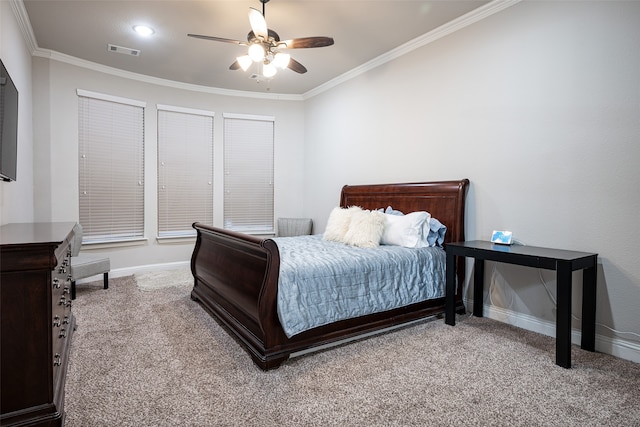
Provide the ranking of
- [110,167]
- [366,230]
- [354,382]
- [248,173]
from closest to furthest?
1. [354,382]
2. [366,230]
3. [110,167]
4. [248,173]

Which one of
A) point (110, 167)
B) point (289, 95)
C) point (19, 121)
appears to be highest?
point (289, 95)

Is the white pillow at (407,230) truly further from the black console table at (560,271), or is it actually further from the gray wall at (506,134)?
the gray wall at (506,134)

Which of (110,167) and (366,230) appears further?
(110,167)

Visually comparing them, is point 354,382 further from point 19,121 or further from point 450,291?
point 19,121

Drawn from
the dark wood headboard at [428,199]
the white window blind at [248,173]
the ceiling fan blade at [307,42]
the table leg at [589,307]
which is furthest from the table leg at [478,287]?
the white window blind at [248,173]

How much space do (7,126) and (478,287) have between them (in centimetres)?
408

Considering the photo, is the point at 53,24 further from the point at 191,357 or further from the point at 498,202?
the point at 498,202

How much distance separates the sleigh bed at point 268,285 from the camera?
227 centimetres

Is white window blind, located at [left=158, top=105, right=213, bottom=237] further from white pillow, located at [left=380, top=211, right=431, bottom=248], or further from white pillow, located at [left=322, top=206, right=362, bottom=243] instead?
white pillow, located at [left=380, top=211, right=431, bottom=248]

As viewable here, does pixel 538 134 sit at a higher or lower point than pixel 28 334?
higher

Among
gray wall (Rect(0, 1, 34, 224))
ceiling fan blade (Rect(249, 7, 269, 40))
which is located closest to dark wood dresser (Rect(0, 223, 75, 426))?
gray wall (Rect(0, 1, 34, 224))

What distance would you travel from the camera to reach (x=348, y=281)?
2.65m

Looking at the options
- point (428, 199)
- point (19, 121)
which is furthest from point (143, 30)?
point (428, 199)

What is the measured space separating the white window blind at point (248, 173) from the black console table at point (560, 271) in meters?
3.54
